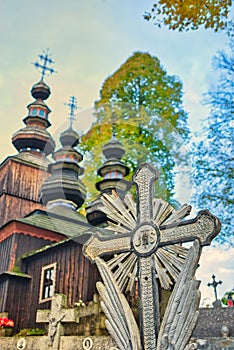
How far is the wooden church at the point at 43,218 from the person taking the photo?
15.0 meters

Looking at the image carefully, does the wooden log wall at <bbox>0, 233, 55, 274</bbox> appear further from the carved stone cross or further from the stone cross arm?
the stone cross arm

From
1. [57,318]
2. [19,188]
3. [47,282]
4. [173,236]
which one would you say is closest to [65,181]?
[19,188]

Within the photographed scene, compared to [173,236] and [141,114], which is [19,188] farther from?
[173,236]

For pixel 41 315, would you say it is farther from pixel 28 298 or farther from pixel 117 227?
pixel 28 298

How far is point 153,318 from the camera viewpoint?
229 inches

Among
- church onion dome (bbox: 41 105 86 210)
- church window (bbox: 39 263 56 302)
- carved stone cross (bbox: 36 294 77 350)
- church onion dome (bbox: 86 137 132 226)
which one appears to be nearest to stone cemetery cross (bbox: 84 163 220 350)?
carved stone cross (bbox: 36 294 77 350)

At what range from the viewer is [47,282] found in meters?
15.6

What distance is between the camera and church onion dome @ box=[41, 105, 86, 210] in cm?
2402

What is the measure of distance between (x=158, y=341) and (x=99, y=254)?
68.0 inches

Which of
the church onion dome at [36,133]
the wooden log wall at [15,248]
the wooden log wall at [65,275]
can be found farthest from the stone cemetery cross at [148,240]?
the church onion dome at [36,133]

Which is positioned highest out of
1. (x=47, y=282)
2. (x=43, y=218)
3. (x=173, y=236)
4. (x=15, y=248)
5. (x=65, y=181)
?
(x=65, y=181)

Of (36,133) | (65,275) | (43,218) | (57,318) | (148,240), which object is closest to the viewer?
(148,240)

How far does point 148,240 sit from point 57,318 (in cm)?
261

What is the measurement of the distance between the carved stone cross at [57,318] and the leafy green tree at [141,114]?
25.1 ft
